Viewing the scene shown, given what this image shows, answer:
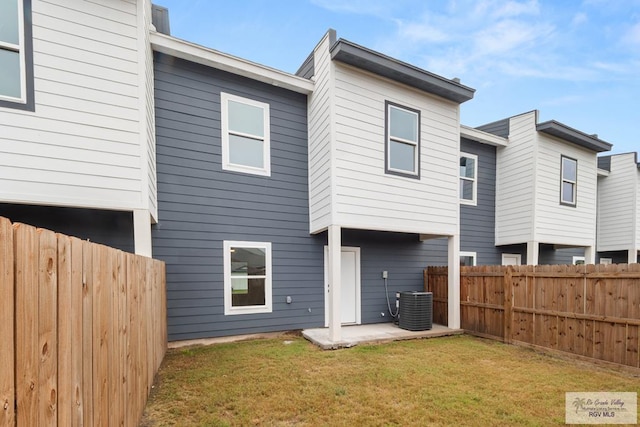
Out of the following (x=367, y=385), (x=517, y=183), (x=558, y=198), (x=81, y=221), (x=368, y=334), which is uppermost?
(x=517, y=183)

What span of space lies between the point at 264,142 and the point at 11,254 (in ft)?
19.0

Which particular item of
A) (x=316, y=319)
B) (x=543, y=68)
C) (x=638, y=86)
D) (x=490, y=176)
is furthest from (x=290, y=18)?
(x=638, y=86)

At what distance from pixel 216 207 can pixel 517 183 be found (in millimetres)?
8393

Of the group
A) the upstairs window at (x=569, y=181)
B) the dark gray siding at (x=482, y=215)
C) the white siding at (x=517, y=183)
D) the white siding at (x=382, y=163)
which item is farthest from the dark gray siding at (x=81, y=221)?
the upstairs window at (x=569, y=181)

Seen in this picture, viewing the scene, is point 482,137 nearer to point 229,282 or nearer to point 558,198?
point 558,198

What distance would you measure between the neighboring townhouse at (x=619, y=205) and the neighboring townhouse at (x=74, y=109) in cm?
1552

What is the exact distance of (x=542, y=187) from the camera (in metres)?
8.62

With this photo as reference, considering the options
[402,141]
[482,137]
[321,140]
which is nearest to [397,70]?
[402,141]

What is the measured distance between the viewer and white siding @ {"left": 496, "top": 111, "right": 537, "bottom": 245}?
339 inches

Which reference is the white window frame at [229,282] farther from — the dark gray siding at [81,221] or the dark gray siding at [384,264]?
the dark gray siding at [384,264]

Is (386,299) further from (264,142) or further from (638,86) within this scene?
(638,86)

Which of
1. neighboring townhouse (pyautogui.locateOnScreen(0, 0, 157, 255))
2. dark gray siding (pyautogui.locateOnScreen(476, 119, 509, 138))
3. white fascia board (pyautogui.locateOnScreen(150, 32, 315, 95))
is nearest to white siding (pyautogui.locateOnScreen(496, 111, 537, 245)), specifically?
dark gray siding (pyautogui.locateOnScreen(476, 119, 509, 138))

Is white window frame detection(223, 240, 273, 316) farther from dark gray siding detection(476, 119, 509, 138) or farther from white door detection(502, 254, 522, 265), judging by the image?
dark gray siding detection(476, 119, 509, 138)

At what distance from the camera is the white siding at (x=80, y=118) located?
3812 millimetres
